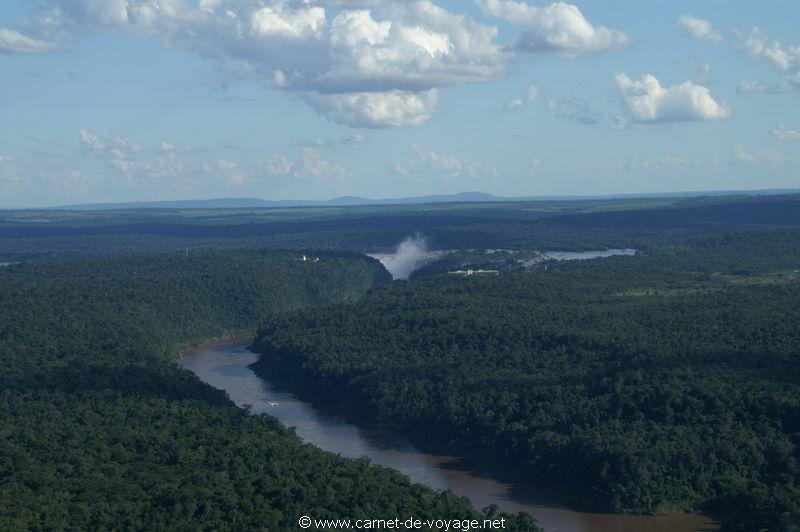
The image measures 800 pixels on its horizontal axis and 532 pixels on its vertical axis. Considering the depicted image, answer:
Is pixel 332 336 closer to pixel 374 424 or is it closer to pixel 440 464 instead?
pixel 374 424

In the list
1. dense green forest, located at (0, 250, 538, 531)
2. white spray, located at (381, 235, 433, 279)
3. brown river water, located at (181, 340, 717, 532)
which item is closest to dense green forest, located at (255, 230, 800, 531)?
brown river water, located at (181, 340, 717, 532)

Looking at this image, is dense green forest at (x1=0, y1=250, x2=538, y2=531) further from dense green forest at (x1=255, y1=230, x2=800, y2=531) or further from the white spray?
the white spray

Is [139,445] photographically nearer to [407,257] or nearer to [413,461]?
[413,461]

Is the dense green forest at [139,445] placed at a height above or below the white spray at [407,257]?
above

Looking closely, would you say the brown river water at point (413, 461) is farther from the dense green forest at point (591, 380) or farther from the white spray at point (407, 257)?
the white spray at point (407, 257)

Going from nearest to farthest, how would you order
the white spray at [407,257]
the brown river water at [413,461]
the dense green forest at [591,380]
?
the brown river water at [413,461], the dense green forest at [591,380], the white spray at [407,257]

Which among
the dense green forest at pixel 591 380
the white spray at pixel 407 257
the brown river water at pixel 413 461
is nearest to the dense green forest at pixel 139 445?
the brown river water at pixel 413 461

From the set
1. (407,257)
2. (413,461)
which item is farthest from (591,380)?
(407,257)
